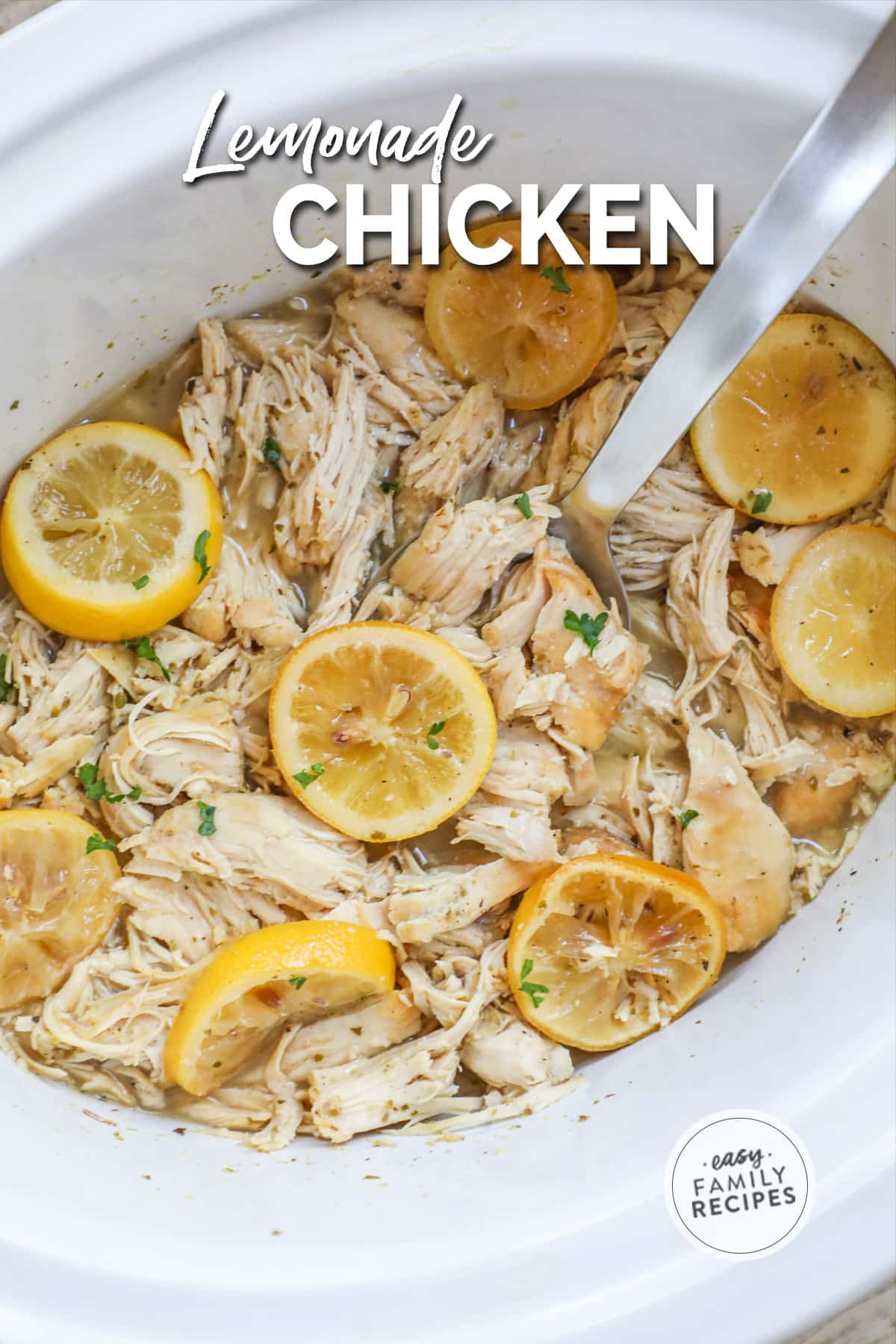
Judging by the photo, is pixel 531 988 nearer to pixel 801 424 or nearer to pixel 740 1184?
pixel 740 1184

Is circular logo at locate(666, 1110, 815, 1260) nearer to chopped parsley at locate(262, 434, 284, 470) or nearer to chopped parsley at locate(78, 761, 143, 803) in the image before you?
chopped parsley at locate(78, 761, 143, 803)

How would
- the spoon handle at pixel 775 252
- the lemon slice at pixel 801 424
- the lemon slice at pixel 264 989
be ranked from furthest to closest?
1. the lemon slice at pixel 801 424
2. the lemon slice at pixel 264 989
3. the spoon handle at pixel 775 252

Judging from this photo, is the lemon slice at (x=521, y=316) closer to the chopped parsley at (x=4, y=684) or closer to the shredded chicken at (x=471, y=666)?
the shredded chicken at (x=471, y=666)

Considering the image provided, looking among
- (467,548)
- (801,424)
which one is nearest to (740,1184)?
(467,548)

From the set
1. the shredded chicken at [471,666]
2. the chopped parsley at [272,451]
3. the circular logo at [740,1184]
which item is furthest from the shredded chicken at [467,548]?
the circular logo at [740,1184]

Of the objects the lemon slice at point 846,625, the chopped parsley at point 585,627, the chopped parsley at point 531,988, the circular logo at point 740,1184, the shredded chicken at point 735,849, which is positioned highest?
the chopped parsley at point 585,627

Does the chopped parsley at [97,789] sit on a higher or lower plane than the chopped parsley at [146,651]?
lower
